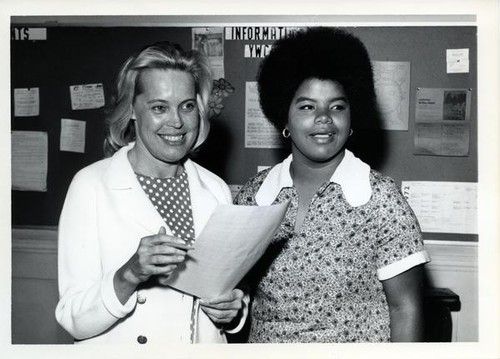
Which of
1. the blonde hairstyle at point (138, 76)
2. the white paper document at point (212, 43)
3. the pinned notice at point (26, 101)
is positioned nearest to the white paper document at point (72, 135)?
the pinned notice at point (26, 101)

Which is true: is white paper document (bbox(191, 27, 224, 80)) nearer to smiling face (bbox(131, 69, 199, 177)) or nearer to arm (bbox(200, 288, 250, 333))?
smiling face (bbox(131, 69, 199, 177))

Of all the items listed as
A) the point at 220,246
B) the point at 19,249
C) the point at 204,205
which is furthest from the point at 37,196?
the point at 220,246

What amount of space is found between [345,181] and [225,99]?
0.88m

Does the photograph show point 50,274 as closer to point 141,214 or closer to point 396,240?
point 141,214

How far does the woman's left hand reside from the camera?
144 centimetres

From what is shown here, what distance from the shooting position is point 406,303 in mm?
1527

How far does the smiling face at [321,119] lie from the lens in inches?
61.4

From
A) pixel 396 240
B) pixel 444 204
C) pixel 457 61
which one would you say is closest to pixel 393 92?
pixel 457 61

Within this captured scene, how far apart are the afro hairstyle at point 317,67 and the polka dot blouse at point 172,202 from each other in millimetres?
423

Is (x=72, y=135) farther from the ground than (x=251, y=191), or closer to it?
farther from the ground

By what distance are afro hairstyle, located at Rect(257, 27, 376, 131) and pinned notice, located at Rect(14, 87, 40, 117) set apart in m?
1.05

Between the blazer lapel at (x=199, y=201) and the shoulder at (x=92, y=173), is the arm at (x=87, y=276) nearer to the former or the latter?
the shoulder at (x=92, y=173)

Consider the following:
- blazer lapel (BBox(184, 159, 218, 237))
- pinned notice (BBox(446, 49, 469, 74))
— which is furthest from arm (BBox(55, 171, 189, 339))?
pinned notice (BBox(446, 49, 469, 74))
